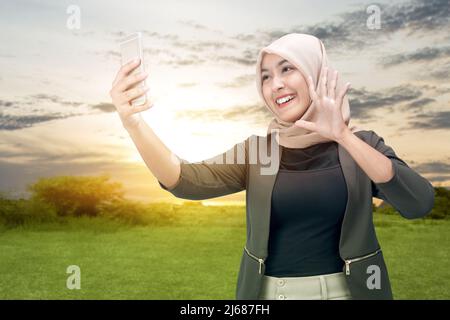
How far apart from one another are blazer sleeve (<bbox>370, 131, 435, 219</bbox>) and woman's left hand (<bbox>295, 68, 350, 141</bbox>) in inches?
11.1

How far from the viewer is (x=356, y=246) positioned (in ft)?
7.00

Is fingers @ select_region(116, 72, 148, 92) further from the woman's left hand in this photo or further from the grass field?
the grass field

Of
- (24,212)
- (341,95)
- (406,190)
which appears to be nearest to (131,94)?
(341,95)

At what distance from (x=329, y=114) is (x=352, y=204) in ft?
1.44

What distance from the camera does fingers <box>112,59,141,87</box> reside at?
1984mm

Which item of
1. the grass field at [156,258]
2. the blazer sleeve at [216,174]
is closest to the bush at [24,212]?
the grass field at [156,258]

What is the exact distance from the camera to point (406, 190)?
2.02m

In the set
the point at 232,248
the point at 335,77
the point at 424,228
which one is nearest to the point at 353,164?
the point at 335,77

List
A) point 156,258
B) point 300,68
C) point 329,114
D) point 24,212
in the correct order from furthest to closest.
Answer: point 24,212 → point 156,258 → point 300,68 → point 329,114

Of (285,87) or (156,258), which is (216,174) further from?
(156,258)

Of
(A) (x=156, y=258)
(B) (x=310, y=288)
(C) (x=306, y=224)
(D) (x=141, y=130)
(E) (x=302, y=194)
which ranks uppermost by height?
(D) (x=141, y=130)

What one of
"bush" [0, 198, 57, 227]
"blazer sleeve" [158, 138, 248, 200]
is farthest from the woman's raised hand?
"bush" [0, 198, 57, 227]
